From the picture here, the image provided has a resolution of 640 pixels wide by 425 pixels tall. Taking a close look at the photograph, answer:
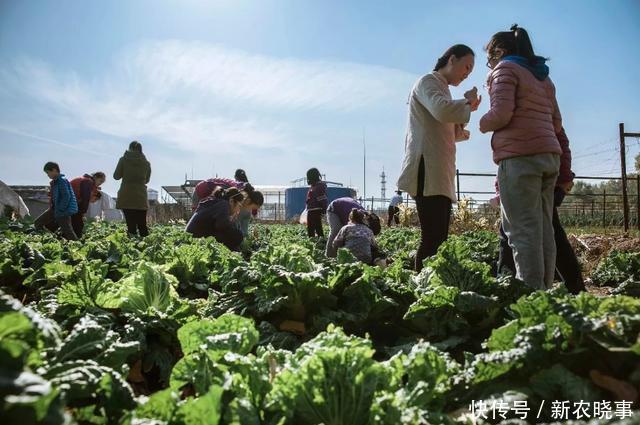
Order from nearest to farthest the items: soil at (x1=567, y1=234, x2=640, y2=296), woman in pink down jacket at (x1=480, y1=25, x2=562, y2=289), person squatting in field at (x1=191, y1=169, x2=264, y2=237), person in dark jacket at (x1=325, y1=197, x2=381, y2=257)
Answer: woman in pink down jacket at (x1=480, y1=25, x2=562, y2=289) < person in dark jacket at (x1=325, y1=197, x2=381, y2=257) < person squatting in field at (x1=191, y1=169, x2=264, y2=237) < soil at (x1=567, y1=234, x2=640, y2=296)

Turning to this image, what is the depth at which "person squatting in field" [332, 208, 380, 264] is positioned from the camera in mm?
5883

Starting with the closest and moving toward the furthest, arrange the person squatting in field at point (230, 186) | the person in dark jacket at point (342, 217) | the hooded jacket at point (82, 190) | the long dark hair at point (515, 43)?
the long dark hair at point (515, 43) < the person in dark jacket at point (342, 217) < the person squatting in field at point (230, 186) < the hooded jacket at point (82, 190)

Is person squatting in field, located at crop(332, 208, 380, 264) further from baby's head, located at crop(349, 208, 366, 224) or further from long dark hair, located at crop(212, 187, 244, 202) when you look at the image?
long dark hair, located at crop(212, 187, 244, 202)

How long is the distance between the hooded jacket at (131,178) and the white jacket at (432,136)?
5864mm

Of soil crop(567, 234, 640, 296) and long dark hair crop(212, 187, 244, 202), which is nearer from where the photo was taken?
long dark hair crop(212, 187, 244, 202)

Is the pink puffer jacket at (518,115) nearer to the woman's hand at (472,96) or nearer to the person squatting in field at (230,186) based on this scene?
the woman's hand at (472,96)

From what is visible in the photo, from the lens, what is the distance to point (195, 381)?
5.07 ft

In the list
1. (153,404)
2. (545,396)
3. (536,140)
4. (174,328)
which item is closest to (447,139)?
(536,140)

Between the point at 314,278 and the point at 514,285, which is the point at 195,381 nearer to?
the point at 314,278

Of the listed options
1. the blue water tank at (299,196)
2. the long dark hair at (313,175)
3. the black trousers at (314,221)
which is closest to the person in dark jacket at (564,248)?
the long dark hair at (313,175)

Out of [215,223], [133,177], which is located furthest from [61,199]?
[215,223]

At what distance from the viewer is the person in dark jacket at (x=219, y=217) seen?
6.57 metres

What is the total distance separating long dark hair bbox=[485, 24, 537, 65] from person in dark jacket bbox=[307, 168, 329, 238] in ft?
18.4

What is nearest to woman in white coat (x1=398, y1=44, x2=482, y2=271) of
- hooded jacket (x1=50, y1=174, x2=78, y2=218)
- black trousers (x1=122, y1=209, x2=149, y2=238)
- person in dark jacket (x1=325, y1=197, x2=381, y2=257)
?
person in dark jacket (x1=325, y1=197, x2=381, y2=257)
